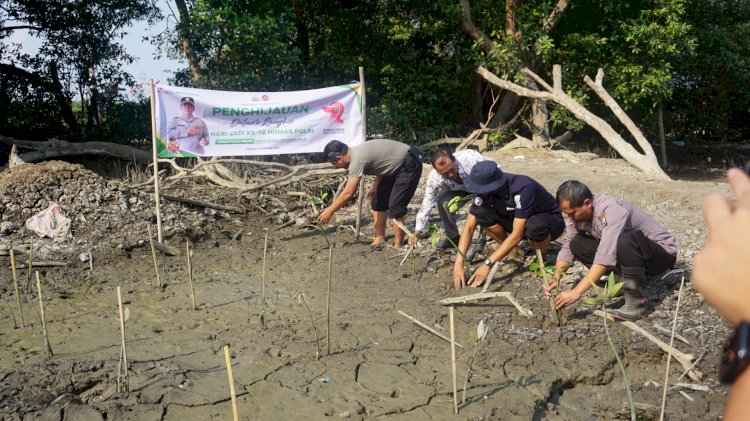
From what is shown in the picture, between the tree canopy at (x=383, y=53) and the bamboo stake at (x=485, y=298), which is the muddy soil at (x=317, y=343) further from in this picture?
the tree canopy at (x=383, y=53)

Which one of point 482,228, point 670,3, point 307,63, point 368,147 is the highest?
point 670,3

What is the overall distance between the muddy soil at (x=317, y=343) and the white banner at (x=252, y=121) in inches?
46.6

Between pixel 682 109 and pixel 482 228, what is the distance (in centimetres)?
1148

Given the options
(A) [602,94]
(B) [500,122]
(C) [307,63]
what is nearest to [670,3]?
(A) [602,94]

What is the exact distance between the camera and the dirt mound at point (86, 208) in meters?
7.26

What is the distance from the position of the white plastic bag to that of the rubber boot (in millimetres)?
5720

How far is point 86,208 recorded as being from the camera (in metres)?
7.70

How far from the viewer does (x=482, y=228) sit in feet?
20.7

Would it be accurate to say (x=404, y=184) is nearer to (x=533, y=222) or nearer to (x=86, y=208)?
(x=533, y=222)

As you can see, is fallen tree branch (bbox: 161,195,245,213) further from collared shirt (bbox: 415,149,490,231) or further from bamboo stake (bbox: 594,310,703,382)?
bamboo stake (bbox: 594,310,703,382)

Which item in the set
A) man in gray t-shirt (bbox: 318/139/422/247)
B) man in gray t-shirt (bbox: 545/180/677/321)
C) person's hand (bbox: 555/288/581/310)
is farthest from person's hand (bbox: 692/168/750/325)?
man in gray t-shirt (bbox: 318/139/422/247)

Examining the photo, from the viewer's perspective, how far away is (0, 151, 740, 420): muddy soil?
389cm

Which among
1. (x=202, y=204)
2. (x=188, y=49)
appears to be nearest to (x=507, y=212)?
(x=202, y=204)

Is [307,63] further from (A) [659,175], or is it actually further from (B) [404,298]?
(B) [404,298]
